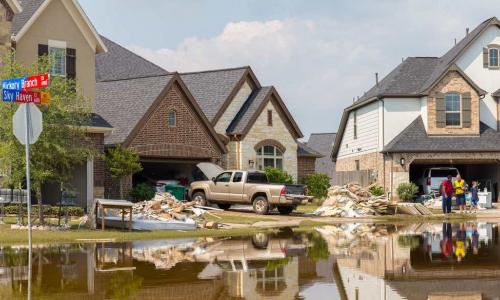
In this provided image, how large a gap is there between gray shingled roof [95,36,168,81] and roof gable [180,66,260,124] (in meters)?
2.17

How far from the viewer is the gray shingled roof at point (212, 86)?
45.9m

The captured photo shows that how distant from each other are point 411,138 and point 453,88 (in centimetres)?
367

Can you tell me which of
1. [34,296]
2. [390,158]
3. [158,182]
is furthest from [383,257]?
[390,158]

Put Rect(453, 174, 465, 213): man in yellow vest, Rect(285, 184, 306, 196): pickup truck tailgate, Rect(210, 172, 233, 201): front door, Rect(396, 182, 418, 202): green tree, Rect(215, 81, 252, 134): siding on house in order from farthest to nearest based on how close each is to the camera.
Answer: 1. Rect(215, 81, 252, 134): siding on house
2. Rect(396, 182, 418, 202): green tree
3. Rect(453, 174, 465, 213): man in yellow vest
4. Rect(210, 172, 233, 201): front door
5. Rect(285, 184, 306, 196): pickup truck tailgate

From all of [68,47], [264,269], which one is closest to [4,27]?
[68,47]

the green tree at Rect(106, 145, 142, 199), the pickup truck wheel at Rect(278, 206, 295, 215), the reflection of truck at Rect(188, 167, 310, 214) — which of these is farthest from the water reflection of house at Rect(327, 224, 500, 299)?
the green tree at Rect(106, 145, 142, 199)

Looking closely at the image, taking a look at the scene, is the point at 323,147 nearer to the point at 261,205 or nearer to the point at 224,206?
the point at 224,206

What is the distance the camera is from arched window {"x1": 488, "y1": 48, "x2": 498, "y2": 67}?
49.0 metres

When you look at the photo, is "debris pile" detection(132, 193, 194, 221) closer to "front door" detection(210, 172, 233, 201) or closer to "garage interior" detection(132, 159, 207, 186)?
"front door" detection(210, 172, 233, 201)

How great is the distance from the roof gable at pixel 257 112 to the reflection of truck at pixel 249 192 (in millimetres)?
7573

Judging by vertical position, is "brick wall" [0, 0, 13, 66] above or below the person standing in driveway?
above

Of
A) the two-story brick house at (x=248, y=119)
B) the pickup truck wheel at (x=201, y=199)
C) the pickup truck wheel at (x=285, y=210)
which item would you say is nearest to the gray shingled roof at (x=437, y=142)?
the two-story brick house at (x=248, y=119)

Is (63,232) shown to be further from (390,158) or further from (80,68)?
(390,158)

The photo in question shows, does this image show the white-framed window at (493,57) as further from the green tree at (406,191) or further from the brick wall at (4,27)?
the brick wall at (4,27)
